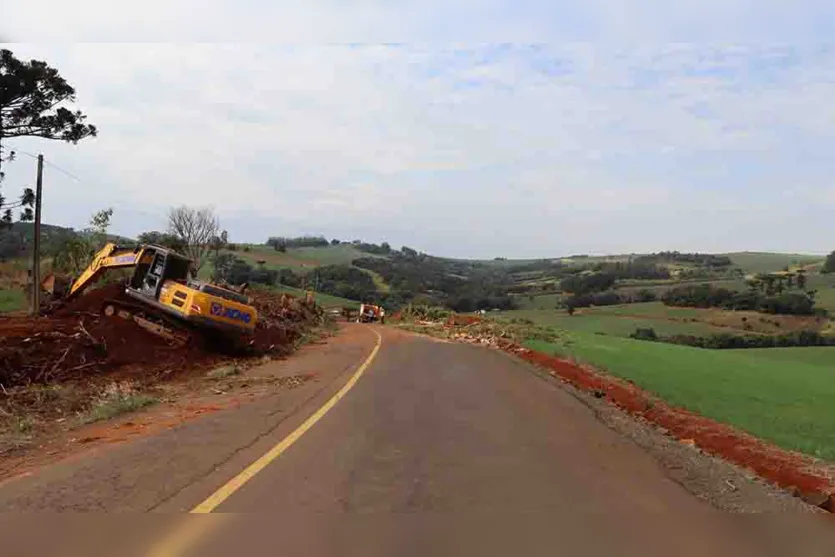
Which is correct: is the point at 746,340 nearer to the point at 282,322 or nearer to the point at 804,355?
the point at 804,355

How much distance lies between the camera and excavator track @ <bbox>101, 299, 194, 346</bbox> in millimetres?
20422

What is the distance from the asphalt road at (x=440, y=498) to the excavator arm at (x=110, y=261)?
492 inches

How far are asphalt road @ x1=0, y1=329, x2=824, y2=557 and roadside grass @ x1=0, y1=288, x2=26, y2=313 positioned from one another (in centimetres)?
2844

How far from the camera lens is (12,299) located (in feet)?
114

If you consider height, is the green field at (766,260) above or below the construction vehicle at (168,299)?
above

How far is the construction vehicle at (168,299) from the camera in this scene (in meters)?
19.9

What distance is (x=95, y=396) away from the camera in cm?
1298

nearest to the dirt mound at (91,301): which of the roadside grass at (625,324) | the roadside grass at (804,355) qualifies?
the roadside grass at (804,355)

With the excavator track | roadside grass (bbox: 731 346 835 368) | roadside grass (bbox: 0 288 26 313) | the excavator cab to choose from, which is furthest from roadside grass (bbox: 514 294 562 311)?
the excavator track

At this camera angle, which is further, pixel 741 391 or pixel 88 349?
pixel 741 391

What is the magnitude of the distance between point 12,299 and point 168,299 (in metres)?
19.3

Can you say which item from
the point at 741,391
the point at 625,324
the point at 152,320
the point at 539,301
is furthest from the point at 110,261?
the point at 539,301

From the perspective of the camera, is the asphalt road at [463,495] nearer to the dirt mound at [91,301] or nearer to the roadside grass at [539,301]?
the dirt mound at [91,301]

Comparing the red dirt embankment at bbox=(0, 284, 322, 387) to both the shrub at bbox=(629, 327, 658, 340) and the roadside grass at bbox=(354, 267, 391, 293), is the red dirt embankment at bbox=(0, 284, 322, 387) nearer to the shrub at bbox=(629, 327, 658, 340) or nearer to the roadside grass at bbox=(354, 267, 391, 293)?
the shrub at bbox=(629, 327, 658, 340)
